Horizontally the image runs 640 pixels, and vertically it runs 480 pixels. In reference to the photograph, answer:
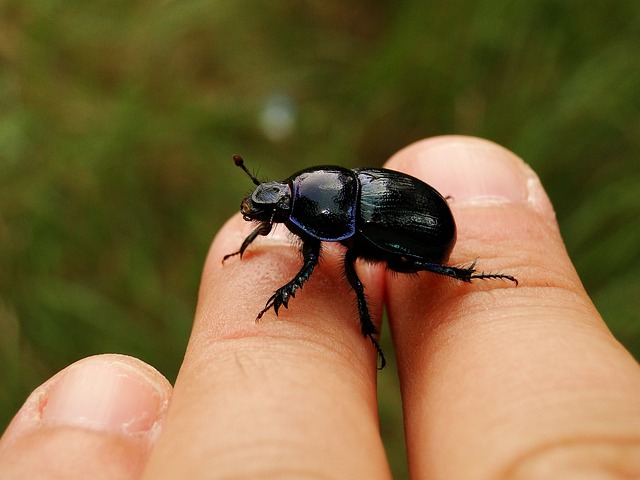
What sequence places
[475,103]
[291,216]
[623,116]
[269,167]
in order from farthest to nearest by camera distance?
[269,167]
[475,103]
[623,116]
[291,216]

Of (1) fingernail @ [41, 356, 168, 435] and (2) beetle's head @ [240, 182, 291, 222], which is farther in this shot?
(2) beetle's head @ [240, 182, 291, 222]

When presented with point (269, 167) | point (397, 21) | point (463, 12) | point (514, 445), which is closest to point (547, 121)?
point (463, 12)

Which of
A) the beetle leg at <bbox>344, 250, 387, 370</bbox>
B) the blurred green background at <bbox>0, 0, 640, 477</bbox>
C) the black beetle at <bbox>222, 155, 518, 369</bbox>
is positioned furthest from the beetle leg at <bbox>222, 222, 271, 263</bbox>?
the blurred green background at <bbox>0, 0, 640, 477</bbox>

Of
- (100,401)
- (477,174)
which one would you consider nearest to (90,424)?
(100,401)

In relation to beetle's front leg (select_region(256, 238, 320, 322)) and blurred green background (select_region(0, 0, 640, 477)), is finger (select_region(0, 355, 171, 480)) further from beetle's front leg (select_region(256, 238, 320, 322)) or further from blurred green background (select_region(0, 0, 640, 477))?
blurred green background (select_region(0, 0, 640, 477))

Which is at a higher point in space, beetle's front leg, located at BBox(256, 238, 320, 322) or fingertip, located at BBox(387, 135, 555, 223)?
fingertip, located at BBox(387, 135, 555, 223)

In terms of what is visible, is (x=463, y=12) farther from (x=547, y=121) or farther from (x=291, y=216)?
(x=291, y=216)

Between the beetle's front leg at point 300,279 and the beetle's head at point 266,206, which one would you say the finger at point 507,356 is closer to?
the beetle's front leg at point 300,279
